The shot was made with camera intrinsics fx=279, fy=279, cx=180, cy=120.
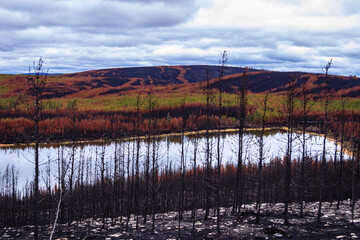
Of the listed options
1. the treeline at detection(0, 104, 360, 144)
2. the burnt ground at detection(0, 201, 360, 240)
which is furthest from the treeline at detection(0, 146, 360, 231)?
the treeline at detection(0, 104, 360, 144)

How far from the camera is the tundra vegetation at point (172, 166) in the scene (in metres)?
26.4

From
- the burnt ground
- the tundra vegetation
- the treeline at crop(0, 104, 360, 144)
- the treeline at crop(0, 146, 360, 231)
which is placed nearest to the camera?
the burnt ground

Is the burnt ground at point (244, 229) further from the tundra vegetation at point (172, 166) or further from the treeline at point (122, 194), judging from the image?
the treeline at point (122, 194)

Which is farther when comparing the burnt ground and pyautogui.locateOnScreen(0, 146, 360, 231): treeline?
pyautogui.locateOnScreen(0, 146, 360, 231): treeline

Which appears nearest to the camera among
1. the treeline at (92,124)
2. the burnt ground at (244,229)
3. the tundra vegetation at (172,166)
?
the burnt ground at (244,229)

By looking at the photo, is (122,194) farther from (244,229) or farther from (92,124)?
(92,124)

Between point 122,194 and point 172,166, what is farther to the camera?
point 172,166

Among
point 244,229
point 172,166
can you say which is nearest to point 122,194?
point 244,229

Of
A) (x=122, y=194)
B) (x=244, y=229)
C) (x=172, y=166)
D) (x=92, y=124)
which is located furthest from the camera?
(x=92, y=124)

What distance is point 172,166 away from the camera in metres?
79.3

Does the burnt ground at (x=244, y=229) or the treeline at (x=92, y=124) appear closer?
the burnt ground at (x=244, y=229)

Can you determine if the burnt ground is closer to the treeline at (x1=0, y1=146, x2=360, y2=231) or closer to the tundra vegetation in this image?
the tundra vegetation

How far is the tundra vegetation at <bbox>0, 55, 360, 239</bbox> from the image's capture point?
26.4 metres

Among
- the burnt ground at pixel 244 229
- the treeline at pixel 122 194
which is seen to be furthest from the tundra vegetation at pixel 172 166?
the burnt ground at pixel 244 229
